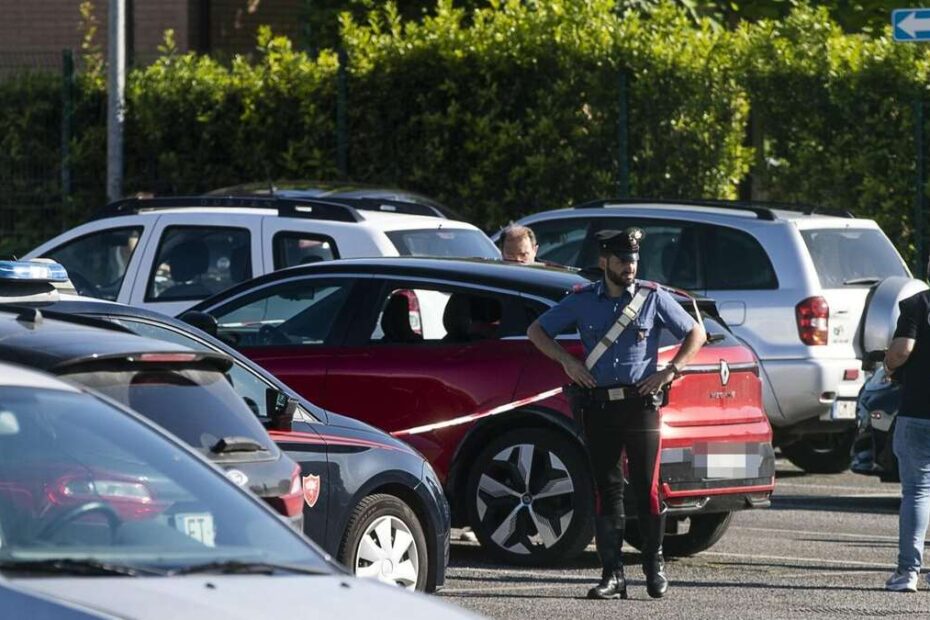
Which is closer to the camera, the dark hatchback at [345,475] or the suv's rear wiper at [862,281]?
the dark hatchback at [345,475]

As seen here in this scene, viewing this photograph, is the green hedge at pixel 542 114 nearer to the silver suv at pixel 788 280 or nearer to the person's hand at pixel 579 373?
the silver suv at pixel 788 280

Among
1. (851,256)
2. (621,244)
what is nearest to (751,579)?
(621,244)

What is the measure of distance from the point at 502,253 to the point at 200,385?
6595mm

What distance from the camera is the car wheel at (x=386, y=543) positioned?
27.8ft

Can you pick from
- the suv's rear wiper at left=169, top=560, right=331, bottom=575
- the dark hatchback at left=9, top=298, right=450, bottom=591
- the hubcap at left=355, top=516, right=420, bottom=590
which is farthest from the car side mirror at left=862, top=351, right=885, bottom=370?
the suv's rear wiper at left=169, top=560, right=331, bottom=575

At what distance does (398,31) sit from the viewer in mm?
20297

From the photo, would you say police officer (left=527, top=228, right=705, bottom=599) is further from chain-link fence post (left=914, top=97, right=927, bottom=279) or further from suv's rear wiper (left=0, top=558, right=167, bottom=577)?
chain-link fence post (left=914, top=97, right=927, bottom=279)

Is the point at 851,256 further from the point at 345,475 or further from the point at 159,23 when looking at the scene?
the point at 159,23

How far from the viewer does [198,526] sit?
5219mm

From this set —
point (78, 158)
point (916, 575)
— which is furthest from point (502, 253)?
point (78, 158)

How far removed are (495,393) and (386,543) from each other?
2.14m

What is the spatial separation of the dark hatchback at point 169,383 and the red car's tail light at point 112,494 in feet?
2.72

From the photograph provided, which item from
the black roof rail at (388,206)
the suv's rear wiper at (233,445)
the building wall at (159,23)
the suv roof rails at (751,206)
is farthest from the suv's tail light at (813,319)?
the building wall at (159,23)

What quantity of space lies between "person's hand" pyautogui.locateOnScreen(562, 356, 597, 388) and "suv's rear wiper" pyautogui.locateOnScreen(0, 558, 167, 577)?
4.90m
